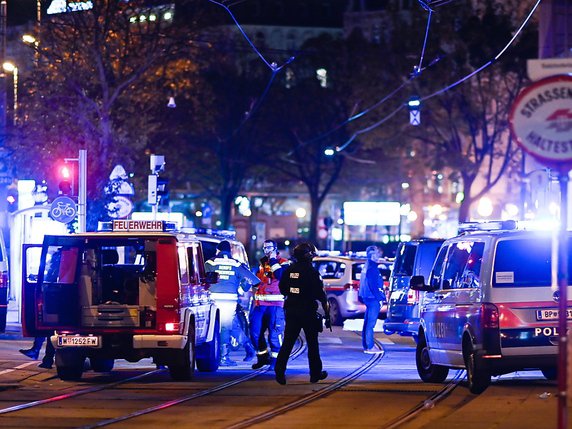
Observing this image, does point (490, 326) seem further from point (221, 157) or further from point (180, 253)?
point (221, 157)

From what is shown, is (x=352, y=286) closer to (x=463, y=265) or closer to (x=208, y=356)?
(x=208, y=356)

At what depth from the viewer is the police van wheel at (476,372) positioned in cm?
1595

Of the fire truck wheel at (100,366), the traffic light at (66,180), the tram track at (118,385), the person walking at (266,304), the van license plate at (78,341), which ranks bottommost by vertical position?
the tram track at (118,385)

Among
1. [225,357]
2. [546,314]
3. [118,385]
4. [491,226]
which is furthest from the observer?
[225,357]

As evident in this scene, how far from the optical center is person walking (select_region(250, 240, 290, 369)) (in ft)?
68.3

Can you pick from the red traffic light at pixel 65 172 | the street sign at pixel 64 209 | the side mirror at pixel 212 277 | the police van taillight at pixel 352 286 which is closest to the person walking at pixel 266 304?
the side mirror at pixel 212 277

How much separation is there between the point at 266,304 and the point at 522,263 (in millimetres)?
5913

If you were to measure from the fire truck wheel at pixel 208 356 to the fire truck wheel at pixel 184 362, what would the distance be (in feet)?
4.59

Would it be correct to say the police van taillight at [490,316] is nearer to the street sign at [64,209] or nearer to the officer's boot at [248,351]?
the officer's boot at [248,351]

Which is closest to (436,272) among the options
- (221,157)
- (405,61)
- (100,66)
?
(100,66)

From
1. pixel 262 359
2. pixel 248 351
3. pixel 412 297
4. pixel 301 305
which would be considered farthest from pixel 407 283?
pixel 301 305

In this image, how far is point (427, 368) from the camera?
730 inches

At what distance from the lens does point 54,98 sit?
143ft

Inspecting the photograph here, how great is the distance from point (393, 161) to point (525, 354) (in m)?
66.8
